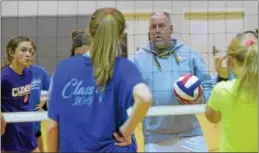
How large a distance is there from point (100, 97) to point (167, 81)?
118 centimetres

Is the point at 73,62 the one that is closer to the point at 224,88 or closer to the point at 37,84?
the point at 224,88

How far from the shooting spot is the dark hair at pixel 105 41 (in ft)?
6.35

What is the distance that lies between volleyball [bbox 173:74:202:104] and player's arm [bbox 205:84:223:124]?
852 mm

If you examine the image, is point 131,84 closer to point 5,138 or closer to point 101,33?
point 101,33

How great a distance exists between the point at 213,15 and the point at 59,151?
529 centimetres

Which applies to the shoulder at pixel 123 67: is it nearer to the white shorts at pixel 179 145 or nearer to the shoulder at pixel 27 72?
the white shorts at pixel 179 145

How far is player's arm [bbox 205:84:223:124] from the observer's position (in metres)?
2.06

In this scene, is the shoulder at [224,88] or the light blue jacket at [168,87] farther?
the light blue jacket at [168,87]

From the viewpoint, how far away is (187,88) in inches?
118

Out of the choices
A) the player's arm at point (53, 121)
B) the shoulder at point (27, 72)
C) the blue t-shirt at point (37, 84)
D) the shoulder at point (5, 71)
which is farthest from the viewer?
the blue t-shirt at point (37, 84)

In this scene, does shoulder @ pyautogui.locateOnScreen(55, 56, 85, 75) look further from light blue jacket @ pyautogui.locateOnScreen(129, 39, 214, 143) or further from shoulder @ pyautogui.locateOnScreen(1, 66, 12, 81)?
shoulder @ pyautogui.locateOnScreen(1, 66, 12, 81)

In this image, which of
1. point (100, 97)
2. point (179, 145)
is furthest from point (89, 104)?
point (179, 145)

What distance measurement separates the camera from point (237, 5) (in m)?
6.84

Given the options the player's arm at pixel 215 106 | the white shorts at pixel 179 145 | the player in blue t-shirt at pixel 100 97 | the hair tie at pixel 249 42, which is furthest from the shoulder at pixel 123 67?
the white shorts at pixel 179 145
